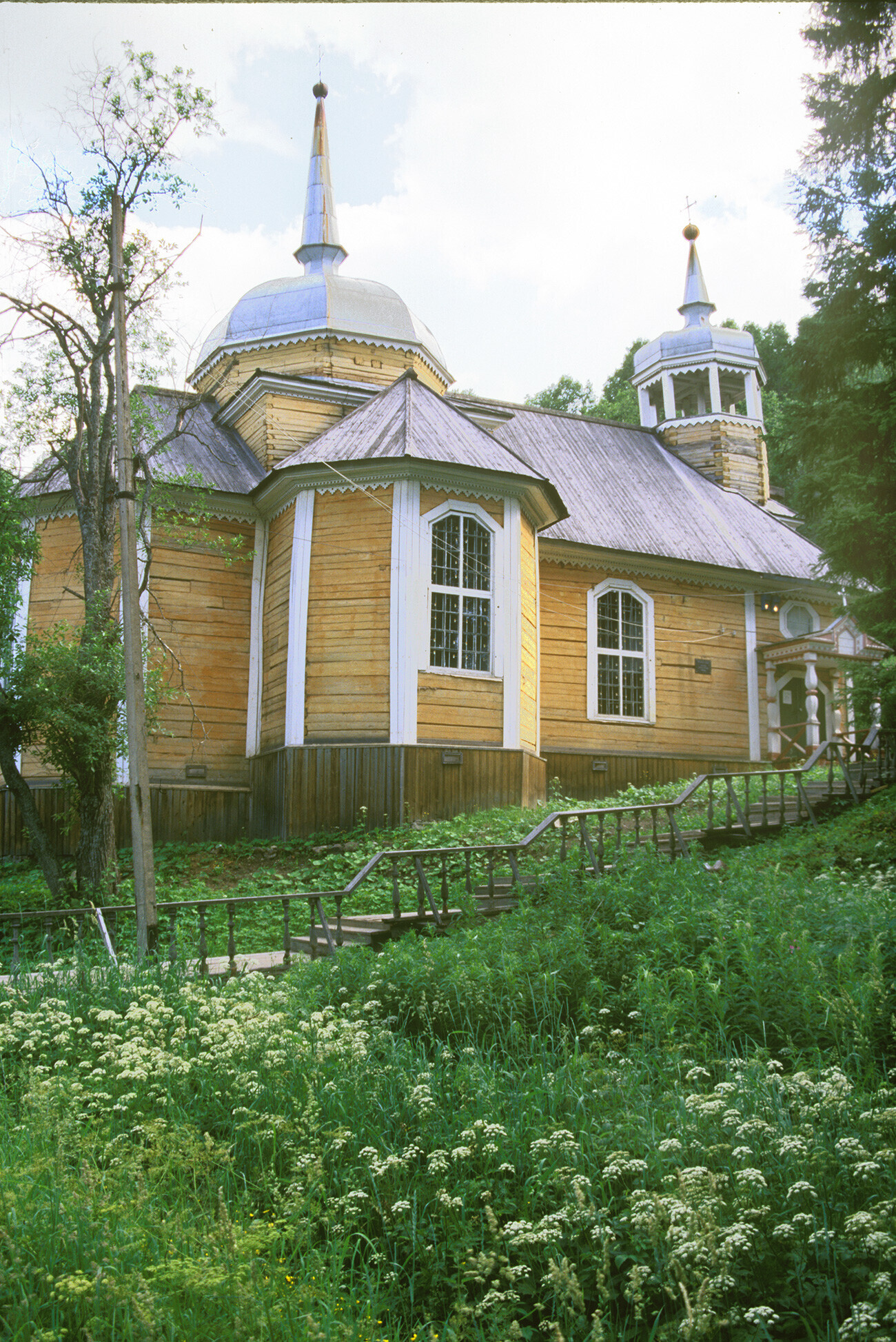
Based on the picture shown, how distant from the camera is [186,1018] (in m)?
5.95

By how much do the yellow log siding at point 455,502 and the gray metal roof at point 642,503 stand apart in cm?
287

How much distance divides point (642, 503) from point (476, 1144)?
740 inches

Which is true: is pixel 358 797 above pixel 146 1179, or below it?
above

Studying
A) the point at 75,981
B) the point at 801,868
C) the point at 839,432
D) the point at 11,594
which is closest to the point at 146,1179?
the point at 75,981

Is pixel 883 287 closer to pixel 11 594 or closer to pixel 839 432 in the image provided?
pixel 839 432

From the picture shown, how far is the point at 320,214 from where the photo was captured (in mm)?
22641

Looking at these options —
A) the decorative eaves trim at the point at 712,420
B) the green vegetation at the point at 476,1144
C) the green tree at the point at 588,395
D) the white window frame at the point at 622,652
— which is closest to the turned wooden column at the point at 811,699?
the white window frame at the point at 622,652

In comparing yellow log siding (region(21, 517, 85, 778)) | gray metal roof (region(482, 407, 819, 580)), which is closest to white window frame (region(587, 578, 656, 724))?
gray metal roof (region(482, 407, 819, 580))

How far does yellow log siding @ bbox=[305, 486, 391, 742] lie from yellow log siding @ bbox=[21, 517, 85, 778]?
3972 millimetres

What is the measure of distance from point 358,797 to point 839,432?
25.3 ft

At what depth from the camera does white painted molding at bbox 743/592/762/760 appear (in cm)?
2091

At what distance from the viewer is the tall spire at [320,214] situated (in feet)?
73.6

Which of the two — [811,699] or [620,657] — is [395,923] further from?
[811,699]

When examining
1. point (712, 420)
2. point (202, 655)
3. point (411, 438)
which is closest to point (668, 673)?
point (411, 438)
